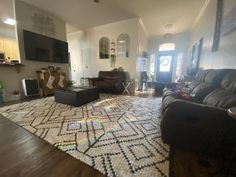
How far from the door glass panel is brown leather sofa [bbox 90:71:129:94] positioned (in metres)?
3.29

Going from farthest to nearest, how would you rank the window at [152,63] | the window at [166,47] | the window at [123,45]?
the window at [152,63] < the window at [166,47] < the window at [123,45]

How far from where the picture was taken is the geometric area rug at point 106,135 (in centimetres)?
131

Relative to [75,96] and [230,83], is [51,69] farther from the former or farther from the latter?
[230,83]

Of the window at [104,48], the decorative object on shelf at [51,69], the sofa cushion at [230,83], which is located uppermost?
the window at [104,48]

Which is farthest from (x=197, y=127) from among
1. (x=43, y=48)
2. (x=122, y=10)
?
(x=43, y=48)

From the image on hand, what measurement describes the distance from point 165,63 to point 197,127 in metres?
6.92

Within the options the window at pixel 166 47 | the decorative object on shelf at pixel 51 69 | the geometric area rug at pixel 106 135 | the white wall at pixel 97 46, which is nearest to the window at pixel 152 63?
the window at pixel 166 47

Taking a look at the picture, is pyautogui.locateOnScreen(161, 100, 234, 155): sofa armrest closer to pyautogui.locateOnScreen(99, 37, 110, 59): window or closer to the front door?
pyautogui.locateOnScreen(99, 37, 110, 59): window

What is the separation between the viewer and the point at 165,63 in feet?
24.8

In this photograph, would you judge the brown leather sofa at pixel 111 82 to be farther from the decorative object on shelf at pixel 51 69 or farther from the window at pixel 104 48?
the decorative object on shelf at pixel 51 69

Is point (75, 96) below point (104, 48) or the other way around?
below

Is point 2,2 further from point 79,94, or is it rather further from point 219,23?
point 219,23

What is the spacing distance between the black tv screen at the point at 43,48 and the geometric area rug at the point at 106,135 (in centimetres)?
211

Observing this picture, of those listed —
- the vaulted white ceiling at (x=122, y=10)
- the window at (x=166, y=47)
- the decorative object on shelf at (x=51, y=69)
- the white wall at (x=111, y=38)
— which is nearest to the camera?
the vaulted white ceiling at (x=122, y=10)
